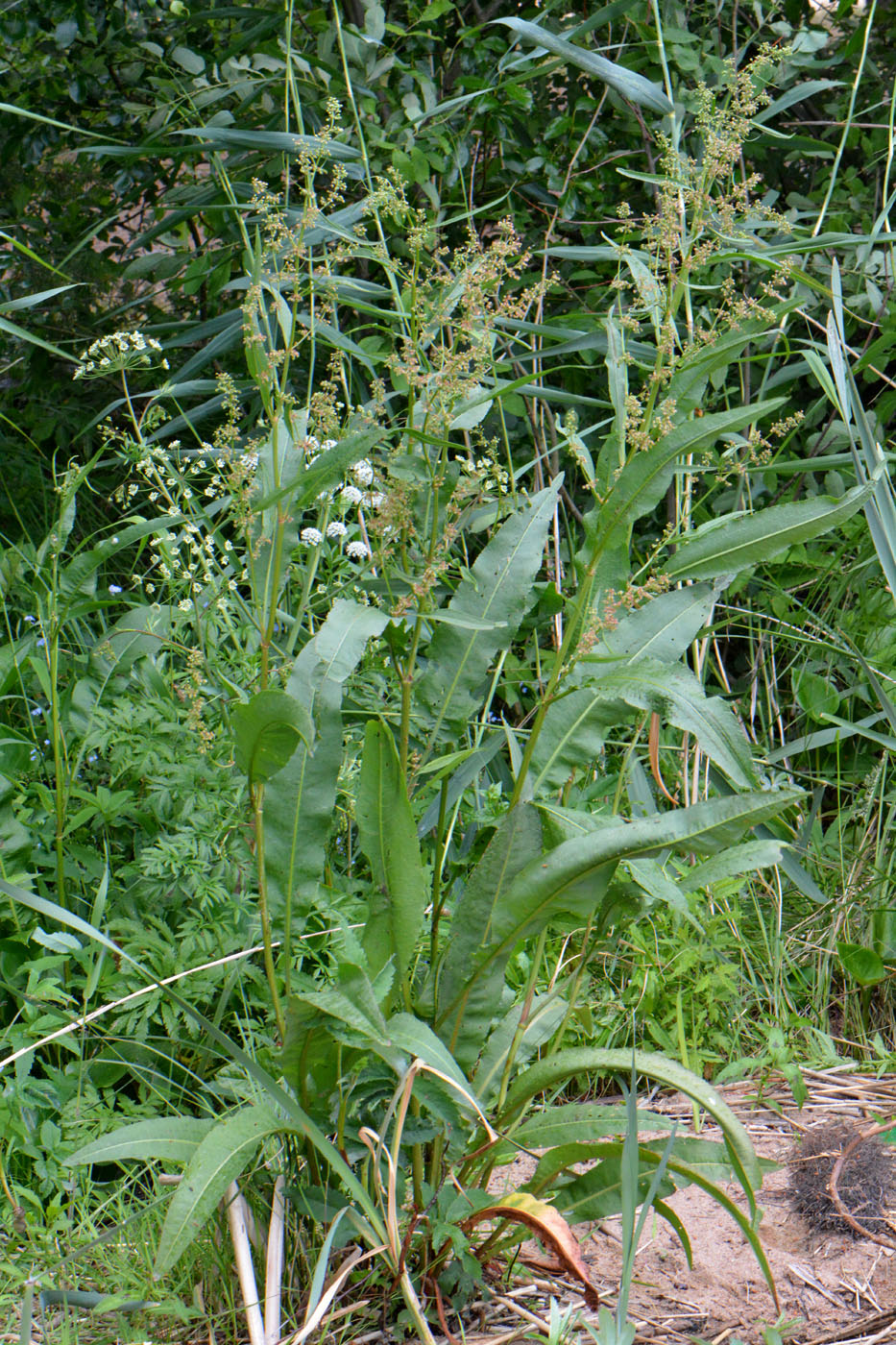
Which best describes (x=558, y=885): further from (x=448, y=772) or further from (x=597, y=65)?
(x=597, y=65)

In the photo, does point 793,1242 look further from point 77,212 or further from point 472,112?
point 77,212

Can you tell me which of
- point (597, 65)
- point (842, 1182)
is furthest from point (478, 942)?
point (597, 65)

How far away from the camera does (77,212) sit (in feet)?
12.4

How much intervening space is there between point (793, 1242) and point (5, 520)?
9.89 ft

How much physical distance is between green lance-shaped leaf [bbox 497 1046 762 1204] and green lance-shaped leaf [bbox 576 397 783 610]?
1.85 ft

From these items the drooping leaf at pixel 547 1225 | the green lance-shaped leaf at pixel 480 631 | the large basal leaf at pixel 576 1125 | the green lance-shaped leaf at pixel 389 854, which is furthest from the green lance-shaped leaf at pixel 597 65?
the drooping leaf at pixel 547 1225

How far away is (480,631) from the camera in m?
1.54

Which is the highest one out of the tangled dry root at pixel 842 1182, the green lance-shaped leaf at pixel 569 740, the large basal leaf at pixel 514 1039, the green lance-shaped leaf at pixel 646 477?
the green lance-shaped leaf at pixel 646 477

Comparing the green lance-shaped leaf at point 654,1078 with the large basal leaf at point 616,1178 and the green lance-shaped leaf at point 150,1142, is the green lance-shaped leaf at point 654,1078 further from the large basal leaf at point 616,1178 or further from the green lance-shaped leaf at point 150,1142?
the green lance-shaped leaf at point 150,1142

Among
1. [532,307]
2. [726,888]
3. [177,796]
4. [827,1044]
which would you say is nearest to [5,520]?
[532,307]

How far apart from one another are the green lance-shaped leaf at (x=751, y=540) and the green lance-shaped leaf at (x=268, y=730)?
47cm

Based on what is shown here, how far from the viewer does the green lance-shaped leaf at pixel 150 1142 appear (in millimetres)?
1266

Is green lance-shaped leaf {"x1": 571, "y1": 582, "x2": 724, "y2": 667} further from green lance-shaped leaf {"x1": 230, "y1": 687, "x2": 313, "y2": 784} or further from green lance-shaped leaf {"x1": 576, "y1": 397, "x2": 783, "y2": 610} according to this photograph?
green lance-shaped leaf {"x1": 230, "y1": 687, "x2": 313, "y2": 784}

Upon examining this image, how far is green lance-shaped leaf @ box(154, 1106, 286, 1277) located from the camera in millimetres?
1161
